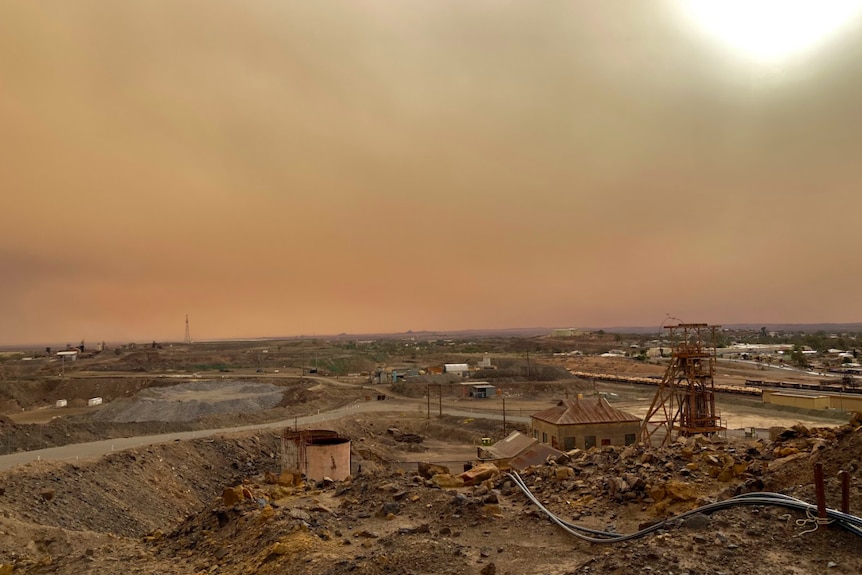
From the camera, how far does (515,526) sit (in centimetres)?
1180

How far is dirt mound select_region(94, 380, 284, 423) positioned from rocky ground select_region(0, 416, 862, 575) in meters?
41.3

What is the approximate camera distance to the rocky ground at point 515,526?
27.7 feet

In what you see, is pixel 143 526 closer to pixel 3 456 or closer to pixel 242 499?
pixel 242 499

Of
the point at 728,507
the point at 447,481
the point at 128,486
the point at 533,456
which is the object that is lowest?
the point at 128,486

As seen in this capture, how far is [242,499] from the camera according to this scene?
51.0 ft

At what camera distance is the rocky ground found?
8445 millimetres

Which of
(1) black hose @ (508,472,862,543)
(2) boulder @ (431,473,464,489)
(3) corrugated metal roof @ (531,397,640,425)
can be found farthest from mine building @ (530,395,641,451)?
(1) black hose @ (508,472,862,543)

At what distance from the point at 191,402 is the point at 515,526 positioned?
59819 millimetres

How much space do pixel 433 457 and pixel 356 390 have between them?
3484cm

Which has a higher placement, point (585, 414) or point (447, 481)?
point (447, 481)

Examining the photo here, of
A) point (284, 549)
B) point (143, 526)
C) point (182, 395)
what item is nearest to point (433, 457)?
point (143, 526)

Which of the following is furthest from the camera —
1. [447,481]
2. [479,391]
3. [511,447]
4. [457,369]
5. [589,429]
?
[457,369]

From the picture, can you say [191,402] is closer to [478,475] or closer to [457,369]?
[457,369]

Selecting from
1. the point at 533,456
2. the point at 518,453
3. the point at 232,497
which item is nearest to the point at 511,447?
the point at 518,453
